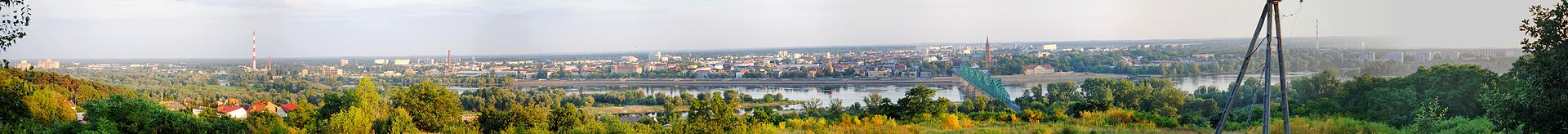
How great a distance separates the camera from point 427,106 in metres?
6.15

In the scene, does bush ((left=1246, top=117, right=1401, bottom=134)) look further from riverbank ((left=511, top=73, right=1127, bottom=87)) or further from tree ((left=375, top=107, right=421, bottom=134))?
riverbank ((left=511, top=73, right=1127, bottom=87))

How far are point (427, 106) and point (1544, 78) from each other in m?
5.03

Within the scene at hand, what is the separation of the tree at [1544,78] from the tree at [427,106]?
474 cm

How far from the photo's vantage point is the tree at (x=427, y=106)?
20.0ft

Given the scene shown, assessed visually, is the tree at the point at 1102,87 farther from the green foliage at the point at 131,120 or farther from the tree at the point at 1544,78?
the green foliage at the point at 131,120

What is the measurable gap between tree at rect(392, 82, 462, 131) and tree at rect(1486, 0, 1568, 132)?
4.74 m

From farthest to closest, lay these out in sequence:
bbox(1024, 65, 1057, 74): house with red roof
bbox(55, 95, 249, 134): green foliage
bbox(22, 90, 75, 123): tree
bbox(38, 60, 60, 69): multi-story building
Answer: bbox(1024, 65, 1057, 74): house with red roof → bbox(38, 60, 60, 69): multi-story building → bbox(22, 90, 75, 123): tree → bbox(55, 95, 249, 134): green foliage

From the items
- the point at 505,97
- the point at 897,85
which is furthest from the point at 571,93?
the point at 897,85

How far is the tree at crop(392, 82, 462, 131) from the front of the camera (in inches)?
240

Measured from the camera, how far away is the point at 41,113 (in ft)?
18.0

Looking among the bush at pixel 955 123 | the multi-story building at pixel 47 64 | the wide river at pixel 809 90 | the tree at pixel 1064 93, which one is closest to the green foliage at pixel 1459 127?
the bush at pixel 955 123

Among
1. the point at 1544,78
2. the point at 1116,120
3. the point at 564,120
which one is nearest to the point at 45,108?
the point at 564,120

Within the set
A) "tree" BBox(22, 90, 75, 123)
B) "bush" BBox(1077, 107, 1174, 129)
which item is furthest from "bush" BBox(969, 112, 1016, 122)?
"tree" BBox(22, 90, 75, 123)

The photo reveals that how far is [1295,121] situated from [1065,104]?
6.53 meters
